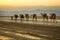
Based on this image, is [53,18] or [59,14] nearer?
[53,18]

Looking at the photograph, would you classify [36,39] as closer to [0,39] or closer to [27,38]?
[27,38]

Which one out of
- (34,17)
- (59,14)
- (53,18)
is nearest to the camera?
(53,18)

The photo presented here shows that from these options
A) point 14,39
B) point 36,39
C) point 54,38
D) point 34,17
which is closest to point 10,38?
point 14,39

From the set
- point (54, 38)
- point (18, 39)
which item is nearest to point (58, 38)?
point (54, 38)

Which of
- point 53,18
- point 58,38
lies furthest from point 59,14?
point 58,38

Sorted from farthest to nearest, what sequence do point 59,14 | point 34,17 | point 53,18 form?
1. point 59,14
2. point 34,17
3. point 53,18

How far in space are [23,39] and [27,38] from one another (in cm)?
35

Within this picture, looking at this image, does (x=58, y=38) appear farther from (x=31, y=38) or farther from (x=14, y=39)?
(x=14, y=39)

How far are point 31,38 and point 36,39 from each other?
356mm

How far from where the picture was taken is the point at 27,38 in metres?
12.0

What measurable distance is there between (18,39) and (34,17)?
54.1ft

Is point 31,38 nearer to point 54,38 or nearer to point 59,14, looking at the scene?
point 54,38

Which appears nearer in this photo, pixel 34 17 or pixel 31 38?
pixel 31 38

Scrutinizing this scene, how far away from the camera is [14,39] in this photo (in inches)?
462
